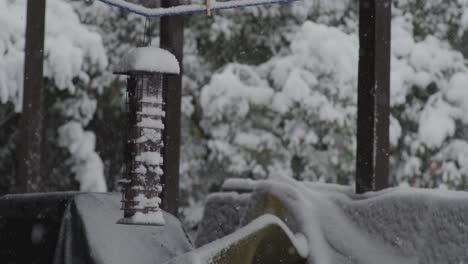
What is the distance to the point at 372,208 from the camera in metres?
2.68

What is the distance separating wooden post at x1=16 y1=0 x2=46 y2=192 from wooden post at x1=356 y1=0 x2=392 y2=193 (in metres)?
1.83

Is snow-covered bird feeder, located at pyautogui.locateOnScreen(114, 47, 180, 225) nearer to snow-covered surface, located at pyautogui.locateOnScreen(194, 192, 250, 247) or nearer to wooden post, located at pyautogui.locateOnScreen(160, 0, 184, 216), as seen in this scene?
snow-covered surface, located at pyautogui.locateOnScreen(194, 192, 250, 247)

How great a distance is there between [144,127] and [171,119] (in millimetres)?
811

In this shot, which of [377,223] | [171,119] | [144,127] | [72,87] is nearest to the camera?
[377,223]

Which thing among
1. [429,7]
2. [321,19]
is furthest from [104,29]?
[429,7]

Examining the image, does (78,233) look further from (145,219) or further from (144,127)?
(144,127)

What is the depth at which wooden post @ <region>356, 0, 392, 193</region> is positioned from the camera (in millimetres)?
2967

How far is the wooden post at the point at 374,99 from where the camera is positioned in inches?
117

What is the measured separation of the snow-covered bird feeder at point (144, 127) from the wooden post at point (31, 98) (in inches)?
49.7

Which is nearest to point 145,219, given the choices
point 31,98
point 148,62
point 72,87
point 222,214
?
point 148,62

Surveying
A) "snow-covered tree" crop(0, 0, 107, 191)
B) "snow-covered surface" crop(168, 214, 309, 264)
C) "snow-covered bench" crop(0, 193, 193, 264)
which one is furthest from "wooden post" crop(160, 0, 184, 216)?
"snow-covered tree" crop(0, 0, 107, 191)

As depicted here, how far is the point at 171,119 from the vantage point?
3750mm

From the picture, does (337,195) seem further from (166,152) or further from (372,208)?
(166,152)

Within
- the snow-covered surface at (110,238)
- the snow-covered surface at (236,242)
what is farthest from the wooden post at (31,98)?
the snow-covered surface at (236,242)
